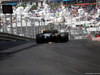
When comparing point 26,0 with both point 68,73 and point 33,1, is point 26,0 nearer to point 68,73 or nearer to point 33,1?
point 33,1

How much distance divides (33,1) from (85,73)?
129 meters

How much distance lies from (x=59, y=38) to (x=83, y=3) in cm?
11430

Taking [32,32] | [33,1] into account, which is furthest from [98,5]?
[32,32]

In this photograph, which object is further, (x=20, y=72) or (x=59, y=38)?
(x=59, y=38)

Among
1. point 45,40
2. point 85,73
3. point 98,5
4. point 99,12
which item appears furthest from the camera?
point 98,5

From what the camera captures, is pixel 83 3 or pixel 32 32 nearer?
pixel 32 32

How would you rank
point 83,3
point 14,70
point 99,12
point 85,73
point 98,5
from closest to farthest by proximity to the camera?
point 85,73 → point 14,70 → point 99,12 → point 98,5 → point 83,3

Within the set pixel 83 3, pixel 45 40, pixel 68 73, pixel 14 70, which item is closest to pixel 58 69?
pixel 68 73

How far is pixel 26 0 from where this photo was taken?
439ft

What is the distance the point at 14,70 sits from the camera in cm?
768

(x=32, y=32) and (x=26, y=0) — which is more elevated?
(x=26, y=0)

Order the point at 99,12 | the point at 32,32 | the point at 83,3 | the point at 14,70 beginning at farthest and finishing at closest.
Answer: the point at 83,3
the point at 99,12
the point at 32,32
the point at 14,70

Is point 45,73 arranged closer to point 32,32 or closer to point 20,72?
point 20,72

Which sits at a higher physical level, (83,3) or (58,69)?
(83,3)
